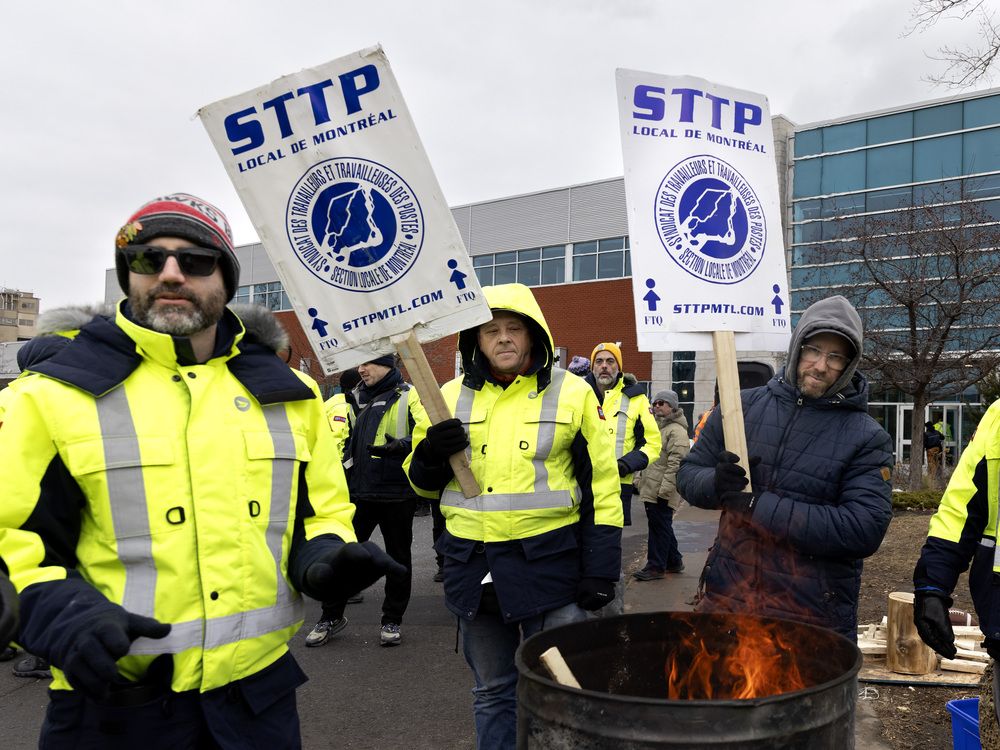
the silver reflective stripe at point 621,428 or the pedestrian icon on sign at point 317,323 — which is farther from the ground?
the pedestrian icon on sign at point 317,323

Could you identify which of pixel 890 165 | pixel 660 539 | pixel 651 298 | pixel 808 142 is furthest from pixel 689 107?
pixel 808 142

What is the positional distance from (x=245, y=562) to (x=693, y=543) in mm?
8772

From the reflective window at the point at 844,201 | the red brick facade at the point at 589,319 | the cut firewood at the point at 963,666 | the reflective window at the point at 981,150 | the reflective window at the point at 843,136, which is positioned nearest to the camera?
the cut firewood at the point at 963,666

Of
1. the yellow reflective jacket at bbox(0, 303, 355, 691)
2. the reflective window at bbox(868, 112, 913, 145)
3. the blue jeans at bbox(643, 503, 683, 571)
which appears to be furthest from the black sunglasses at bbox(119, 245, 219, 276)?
the reflective window at bbox(868, 112, 913, 145)

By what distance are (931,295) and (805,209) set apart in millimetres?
15648

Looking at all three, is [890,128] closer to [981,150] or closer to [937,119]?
[937,119]

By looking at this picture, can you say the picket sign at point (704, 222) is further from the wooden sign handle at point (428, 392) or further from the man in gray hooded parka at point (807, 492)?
the wooden sign handle at point (428, 392)

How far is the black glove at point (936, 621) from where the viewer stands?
2.82 meters

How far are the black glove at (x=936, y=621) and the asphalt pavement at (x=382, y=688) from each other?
60.3 inches

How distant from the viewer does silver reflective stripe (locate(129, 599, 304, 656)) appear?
1942 mm

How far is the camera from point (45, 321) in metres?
3.73

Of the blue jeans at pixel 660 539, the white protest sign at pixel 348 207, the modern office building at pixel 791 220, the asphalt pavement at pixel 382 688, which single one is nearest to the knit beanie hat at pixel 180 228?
the white protest sign at pixel 348 207

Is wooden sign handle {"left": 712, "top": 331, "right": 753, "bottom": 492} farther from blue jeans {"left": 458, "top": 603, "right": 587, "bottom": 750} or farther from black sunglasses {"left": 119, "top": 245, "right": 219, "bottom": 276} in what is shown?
black sunglasses {"left": 119, "top": 245, "right": 219, "bottom": 276}

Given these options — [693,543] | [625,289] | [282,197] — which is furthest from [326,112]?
[625,289]
